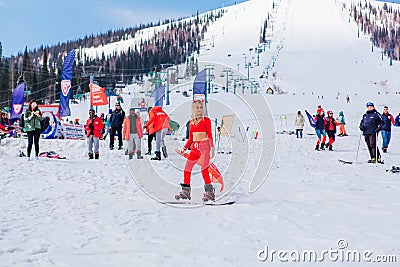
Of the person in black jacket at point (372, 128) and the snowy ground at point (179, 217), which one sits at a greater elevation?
the person in black jacket at point (372, 128)

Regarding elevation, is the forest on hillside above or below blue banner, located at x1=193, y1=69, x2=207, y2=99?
above

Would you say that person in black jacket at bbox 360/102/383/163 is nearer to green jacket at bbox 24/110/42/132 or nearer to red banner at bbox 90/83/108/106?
green jacket at bbox 24/110/42/132

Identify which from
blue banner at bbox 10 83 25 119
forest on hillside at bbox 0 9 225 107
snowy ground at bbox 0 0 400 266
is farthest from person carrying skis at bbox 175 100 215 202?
forest on hillside at bbox 0 9 225 107

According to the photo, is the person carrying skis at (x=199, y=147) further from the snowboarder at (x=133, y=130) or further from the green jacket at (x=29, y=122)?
the green jacket at (x=29, y=122)

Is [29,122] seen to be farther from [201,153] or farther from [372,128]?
[372,128]

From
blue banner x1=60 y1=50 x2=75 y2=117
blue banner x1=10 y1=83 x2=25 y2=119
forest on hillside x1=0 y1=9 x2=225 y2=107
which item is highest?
forest on hillside x1=0 y1=9 x2=225 y2=107

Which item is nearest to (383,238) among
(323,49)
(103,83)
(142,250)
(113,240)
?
(142,250)

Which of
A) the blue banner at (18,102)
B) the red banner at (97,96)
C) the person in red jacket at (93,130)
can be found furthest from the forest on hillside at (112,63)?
the person in red jacket at (93,130)

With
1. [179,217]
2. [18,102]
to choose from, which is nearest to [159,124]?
[179,217]

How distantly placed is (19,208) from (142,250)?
2516 millimetres

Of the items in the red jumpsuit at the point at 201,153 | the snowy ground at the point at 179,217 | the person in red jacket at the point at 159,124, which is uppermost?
the person in red jacket at the point at 159,124

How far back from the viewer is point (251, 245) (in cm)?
351

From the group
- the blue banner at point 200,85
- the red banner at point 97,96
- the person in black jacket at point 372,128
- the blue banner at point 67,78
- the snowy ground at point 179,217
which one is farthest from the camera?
the red banner at point 97,96

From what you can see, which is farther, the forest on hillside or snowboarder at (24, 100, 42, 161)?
the forest on hillside
